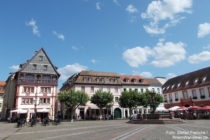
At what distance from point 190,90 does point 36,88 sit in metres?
40.4

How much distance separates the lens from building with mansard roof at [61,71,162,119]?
1799 inches

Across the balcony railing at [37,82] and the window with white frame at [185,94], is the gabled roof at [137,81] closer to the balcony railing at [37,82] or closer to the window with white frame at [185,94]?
the window with white frame at [185,94]

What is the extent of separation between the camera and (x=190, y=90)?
45.3 metres

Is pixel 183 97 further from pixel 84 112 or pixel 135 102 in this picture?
pixel 84 112

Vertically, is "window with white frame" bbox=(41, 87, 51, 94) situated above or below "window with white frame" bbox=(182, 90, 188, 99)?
above

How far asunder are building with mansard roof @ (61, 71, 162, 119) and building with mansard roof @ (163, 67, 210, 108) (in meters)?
6.27

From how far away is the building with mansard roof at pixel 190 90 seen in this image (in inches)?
1596

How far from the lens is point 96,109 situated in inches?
1825

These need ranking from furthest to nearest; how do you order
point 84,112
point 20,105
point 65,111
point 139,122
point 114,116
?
point 65,111 → point 114,116 → point 84,112 → point 20,105 → point 139,122

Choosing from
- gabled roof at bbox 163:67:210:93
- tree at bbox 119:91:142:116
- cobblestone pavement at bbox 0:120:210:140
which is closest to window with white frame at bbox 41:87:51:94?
tree at bbox 119:91:142:116

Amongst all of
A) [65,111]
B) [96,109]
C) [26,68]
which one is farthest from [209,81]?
[26,68]

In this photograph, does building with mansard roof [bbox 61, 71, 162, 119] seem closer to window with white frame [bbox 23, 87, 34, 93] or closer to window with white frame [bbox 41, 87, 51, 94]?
window with white frame [bbox 41, 87, 51, 94]

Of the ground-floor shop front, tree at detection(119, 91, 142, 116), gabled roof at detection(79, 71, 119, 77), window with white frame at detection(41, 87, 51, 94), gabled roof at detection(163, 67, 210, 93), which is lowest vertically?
the ground-floor shop front

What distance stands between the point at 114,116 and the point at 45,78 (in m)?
22.0
